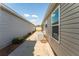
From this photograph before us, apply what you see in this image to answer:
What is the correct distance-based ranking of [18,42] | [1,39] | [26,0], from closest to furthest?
[26,0] < [1,39] < [18,42]

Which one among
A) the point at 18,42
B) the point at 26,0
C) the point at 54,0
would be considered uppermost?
the point at 54,0

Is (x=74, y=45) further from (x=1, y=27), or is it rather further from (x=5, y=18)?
(x=5, y=18)

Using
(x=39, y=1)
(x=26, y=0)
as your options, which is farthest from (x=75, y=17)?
(x=26, y=0)

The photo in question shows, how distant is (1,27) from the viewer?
19.4 feet

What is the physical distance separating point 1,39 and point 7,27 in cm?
102

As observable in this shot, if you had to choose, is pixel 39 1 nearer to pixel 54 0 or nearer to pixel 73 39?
pixel 73 39

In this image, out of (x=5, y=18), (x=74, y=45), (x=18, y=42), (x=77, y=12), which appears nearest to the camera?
(x=77, y=12)

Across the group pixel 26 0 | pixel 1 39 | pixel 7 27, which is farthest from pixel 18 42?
pixel 26 0

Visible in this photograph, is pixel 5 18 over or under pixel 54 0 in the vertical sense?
under

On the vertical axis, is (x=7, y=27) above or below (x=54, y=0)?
below

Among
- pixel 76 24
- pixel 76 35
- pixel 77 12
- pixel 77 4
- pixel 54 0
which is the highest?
pixel 54 0

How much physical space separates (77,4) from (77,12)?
0.16 metres

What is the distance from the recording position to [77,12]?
7.53 feet

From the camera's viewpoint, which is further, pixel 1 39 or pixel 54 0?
pixel 1 39
